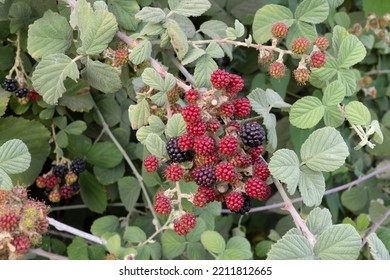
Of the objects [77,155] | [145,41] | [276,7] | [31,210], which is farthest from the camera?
[77,155]

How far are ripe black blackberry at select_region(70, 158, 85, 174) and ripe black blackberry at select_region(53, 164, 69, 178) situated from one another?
16 mm

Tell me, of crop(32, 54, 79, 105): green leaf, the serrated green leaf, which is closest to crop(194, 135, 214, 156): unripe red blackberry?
the serrated green leaf

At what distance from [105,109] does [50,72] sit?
0.43 meters

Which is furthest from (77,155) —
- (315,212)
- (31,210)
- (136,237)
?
(315,212)

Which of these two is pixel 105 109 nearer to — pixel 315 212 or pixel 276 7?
pixel 276 7

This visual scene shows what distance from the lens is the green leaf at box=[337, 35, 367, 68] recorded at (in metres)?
1.19

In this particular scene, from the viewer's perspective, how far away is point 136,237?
134cm

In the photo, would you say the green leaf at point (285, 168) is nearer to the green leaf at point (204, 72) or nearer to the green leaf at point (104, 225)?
the green leaf at point (204, 72)

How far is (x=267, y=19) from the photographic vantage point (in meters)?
1.32

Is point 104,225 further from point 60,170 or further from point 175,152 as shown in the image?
point 175,152

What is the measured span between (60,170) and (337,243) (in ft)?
2.61

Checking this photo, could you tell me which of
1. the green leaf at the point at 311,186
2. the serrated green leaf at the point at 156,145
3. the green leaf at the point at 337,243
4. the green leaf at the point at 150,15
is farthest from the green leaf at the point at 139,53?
the green leaf at the point at 337,243

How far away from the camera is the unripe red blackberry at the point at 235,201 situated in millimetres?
975

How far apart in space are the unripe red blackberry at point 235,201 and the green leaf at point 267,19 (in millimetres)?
465
